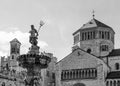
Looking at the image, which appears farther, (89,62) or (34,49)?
(89,62)

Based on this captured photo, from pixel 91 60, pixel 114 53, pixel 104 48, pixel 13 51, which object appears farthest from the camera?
pixel 13 51

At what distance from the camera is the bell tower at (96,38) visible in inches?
2522

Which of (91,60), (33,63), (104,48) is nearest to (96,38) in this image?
(104,48)

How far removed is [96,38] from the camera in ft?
211

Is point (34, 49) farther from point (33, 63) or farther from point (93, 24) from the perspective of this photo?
point (93, 24)

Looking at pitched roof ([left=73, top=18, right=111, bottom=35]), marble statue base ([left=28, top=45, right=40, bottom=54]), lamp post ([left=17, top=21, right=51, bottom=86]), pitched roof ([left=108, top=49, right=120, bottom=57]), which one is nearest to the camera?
lamp post ([left=17, top=21, right=51, bottom=86])

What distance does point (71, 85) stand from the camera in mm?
59281

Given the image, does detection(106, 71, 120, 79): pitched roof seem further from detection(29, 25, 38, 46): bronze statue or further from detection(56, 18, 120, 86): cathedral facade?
detection(29, 25, 38, 46): bronze statue

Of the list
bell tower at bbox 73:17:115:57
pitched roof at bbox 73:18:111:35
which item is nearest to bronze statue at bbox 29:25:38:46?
bell tower at bbox 73:17:115:57

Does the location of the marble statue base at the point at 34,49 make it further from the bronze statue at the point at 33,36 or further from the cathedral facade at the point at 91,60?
the cathedral facade at the point at 91,60

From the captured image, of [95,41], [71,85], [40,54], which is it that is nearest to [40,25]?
[40,54]

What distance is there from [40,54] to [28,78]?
1.93 metres

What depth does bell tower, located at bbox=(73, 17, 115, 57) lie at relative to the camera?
64062 millimetres

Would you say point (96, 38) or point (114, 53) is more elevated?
point (96, 38)
